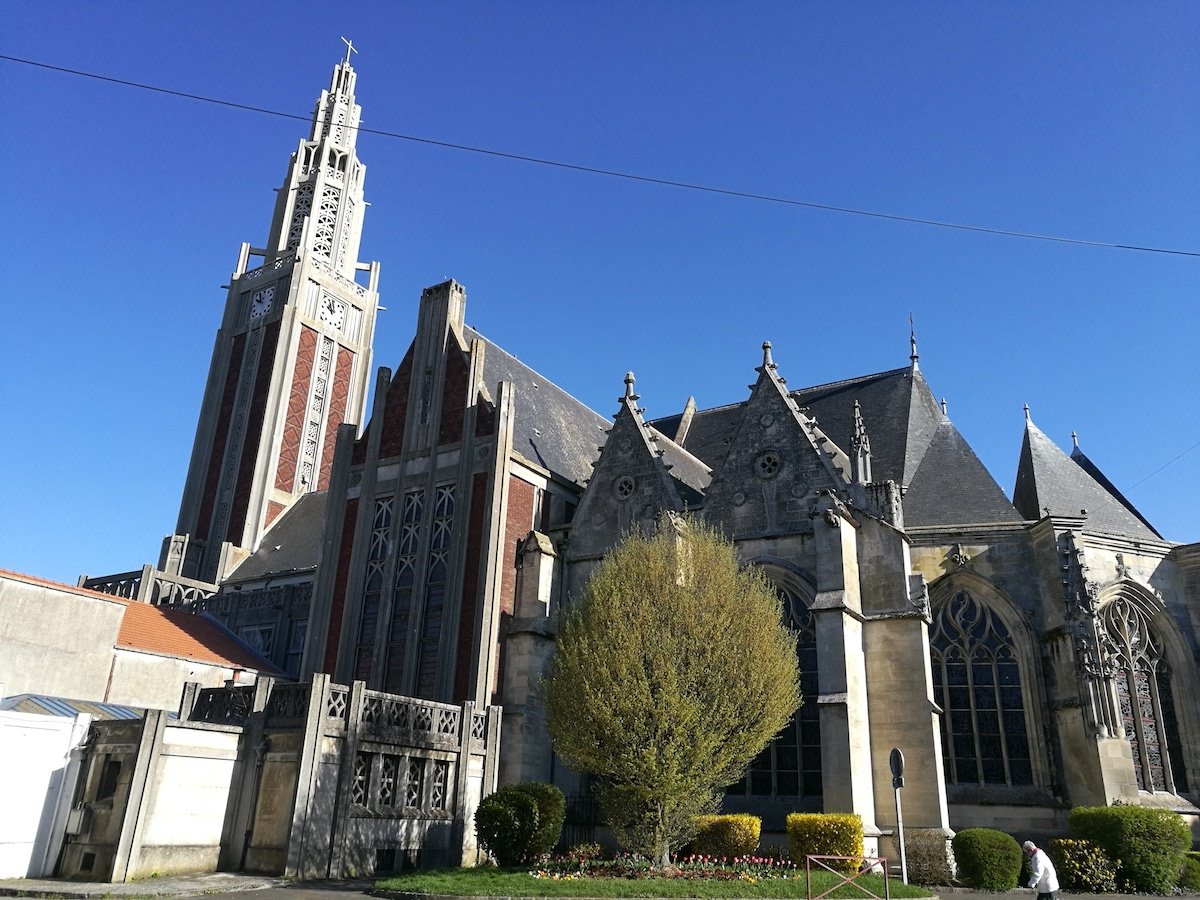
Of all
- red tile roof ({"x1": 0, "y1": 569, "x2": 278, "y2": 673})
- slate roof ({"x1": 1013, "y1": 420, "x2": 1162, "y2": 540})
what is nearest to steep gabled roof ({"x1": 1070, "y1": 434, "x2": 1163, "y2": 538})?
slate roof ({"x1": 1013, "y1": 420, "x2": 1162, "y2": 540})

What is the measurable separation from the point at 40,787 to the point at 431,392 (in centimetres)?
1586

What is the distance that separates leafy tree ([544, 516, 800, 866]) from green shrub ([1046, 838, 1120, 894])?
→ 578 centimetres

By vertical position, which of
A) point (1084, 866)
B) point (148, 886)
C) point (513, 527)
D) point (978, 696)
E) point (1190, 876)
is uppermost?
point (513, 527)

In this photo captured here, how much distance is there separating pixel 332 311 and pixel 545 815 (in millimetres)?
39661

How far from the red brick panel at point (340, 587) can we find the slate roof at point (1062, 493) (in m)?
20.0

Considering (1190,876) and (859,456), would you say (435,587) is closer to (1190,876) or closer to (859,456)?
(859,456)

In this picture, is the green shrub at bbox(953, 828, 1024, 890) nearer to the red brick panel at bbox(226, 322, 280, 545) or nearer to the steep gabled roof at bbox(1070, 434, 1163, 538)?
the steep gabled roof at bbox(1070, 434, 1163, 538)

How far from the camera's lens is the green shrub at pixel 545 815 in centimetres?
1777

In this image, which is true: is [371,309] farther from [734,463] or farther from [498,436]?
[734,463]

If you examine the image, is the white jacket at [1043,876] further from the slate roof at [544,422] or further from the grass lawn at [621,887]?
the slate roof at [544,422]

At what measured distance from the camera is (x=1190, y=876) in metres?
17.5

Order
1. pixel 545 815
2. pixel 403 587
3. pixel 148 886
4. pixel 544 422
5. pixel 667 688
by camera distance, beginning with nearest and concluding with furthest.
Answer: pixel 148 886 → pixel 667 688 → pixel 545 815 → pixel 403 587 → pixel 544 422

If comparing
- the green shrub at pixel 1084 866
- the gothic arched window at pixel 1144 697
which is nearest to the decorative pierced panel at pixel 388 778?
the green shrub at pixel 1084 866

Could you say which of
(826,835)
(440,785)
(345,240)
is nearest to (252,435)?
(345,240)
